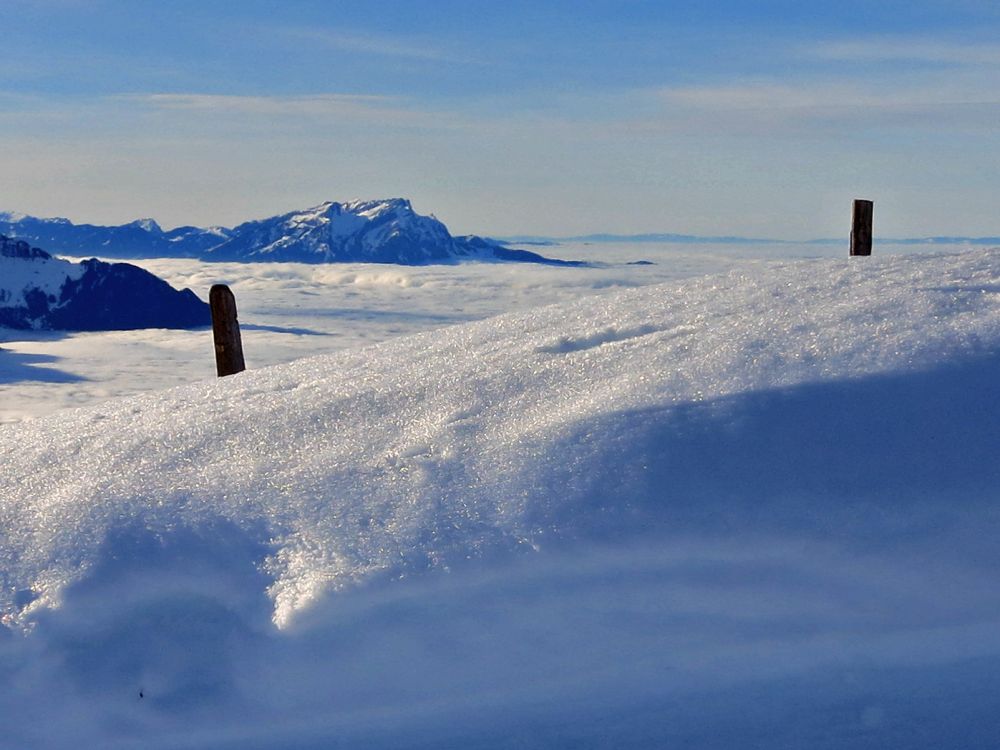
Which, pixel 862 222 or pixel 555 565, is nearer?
pixel 555 565

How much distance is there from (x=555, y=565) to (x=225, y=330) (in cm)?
671

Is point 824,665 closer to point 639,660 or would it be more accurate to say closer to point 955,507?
point 639,660

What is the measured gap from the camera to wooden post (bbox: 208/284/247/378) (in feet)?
31.7

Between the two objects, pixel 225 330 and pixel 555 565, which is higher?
pixel 225 330

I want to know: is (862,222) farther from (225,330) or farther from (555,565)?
(555,565)

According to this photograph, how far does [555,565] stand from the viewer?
3699 millimetres

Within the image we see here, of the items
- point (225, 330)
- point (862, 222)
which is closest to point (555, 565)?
point (225, 330)

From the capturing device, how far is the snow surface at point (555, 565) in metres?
3.33

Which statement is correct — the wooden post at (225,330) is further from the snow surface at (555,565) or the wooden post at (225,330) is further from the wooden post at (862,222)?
the wooden post at (862,222)

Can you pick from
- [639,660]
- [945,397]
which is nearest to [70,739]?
[639,660]

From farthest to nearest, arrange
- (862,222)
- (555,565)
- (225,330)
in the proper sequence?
(862,222) < (225,330) < (555,565)

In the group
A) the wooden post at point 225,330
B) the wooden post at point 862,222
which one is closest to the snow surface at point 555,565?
the wooden post at point 225,330

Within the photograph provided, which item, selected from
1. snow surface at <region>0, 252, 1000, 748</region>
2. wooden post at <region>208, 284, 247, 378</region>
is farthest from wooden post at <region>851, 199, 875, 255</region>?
wooden post at <region>208, 284, 247, 378</region>

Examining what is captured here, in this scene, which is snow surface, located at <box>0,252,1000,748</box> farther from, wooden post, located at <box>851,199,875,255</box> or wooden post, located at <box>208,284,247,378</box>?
wooden post, located at <box>851,199,875,255</box>
